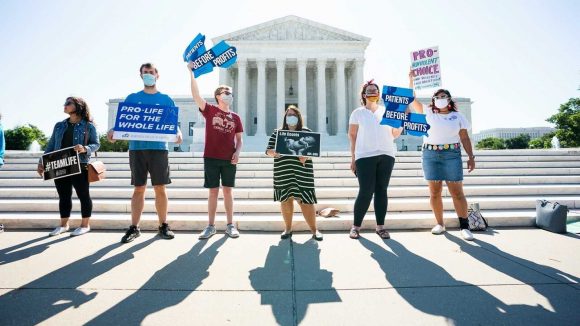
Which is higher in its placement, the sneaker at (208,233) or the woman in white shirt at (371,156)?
the woman in white shirt at (371,156)

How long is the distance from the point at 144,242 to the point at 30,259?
1.16 meters

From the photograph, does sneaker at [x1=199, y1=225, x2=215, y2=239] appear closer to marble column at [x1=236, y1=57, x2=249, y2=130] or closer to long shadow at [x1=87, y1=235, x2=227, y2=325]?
long shadow at [x1=87, y1=235, x2=227, y2=325]

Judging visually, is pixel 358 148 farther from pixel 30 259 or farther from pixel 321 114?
pixel 321 114

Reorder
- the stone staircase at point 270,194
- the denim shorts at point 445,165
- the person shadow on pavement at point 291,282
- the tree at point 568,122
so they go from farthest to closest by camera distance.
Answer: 1. the tree at point 568,122
2. the stone staircase at point 270,194
3. the denim shorts at point 445,165
4. the person shadow on pavement at point 291,282

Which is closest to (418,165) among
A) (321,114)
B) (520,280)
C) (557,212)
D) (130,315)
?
(557,212)

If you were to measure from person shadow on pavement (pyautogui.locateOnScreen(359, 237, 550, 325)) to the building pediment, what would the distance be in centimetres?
3124

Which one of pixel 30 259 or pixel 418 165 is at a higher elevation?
pixel 418 165

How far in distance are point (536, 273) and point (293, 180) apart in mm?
2825

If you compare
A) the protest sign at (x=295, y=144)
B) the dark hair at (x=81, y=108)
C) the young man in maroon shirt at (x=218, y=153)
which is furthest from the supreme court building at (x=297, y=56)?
the protest sign at (x=295, y=144)

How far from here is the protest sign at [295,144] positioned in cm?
388

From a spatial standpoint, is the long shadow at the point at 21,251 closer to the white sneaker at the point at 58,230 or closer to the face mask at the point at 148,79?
the white sneaker at the point at 58,230

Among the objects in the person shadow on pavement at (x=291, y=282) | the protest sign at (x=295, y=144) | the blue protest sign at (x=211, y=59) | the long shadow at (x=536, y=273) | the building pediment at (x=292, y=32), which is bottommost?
the long shadow at (x=536, y=273)

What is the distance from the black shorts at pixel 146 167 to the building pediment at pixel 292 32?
29333 millimetres

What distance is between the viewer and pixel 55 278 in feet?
8.66
